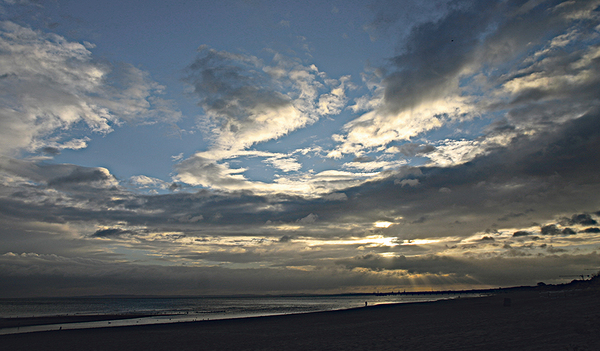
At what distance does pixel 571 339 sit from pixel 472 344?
201 inches

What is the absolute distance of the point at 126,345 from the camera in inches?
1233

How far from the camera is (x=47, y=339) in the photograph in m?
36.4

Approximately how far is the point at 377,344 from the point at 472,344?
6713 mm

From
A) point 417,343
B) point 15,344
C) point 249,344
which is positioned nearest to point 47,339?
point 15,344

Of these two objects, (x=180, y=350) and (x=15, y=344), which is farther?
(x=15, y=344)

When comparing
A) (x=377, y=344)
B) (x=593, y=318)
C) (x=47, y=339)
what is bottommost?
(x=47, y=339)

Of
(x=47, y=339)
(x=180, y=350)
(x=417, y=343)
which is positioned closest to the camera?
(x=417, y=343)

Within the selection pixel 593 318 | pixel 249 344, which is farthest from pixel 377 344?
pixel 593 318

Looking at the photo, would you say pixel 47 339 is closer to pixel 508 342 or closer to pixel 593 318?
pixel 508 342

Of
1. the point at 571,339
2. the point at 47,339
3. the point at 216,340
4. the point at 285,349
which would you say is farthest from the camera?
the point at 47,339

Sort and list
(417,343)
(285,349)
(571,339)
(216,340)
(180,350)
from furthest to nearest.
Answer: (216,340), (180,350), (285,349), (417,343), (571,339)

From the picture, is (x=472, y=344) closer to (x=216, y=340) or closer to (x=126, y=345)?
(x=216, y=340)

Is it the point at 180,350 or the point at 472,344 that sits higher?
the point at 472,344

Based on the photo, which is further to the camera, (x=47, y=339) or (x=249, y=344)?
(x=47, y=339)
